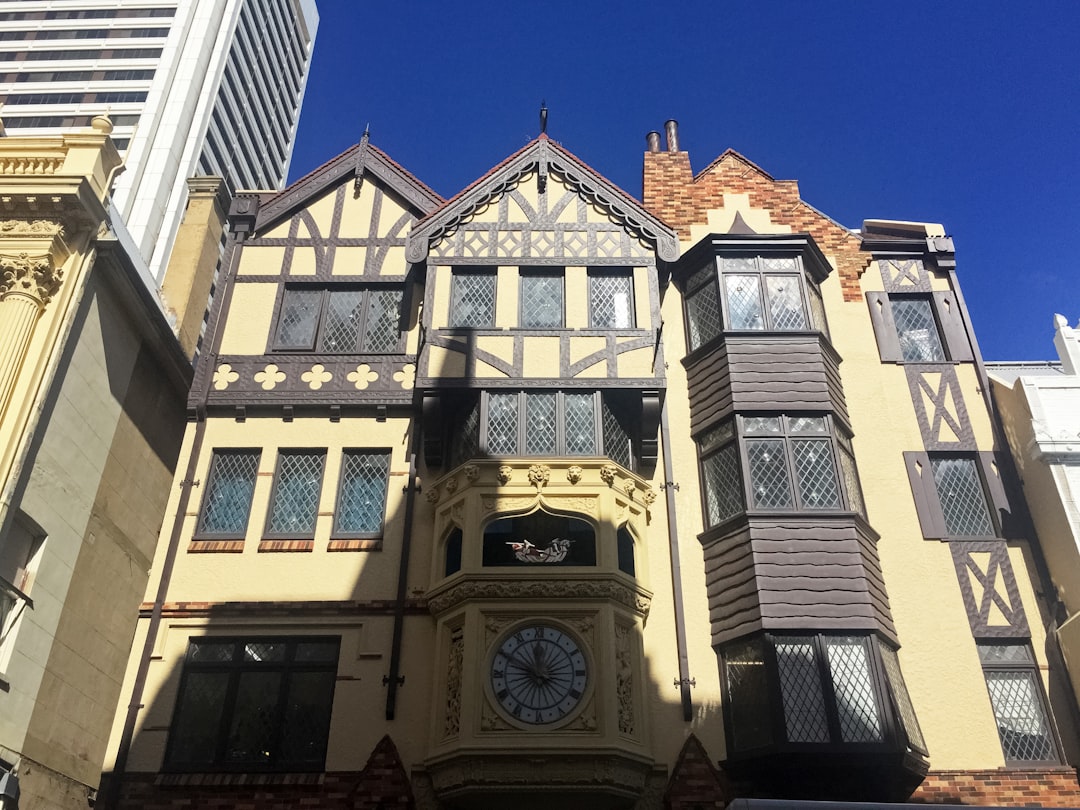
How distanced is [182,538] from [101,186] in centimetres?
605

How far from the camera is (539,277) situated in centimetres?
1786

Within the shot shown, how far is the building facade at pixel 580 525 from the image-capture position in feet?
43.7

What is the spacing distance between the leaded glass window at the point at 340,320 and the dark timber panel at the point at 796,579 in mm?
7649

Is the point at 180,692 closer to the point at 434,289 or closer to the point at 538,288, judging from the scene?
the point at 434,289

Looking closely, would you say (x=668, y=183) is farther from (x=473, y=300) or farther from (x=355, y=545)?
(x=355, y=545)

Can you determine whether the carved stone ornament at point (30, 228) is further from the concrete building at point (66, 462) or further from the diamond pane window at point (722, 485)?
the diamond pane window at point (722, 485)

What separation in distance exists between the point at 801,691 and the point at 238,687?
8.83 m

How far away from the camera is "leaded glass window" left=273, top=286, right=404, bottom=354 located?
17.7 m

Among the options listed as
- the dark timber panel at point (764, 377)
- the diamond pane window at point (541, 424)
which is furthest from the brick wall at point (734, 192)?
the diamond pane window at point (541, 424)

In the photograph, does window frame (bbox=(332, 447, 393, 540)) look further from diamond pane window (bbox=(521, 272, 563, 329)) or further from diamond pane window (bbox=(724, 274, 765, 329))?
diamond pane window (bbox=(724, 274, 765, 329))

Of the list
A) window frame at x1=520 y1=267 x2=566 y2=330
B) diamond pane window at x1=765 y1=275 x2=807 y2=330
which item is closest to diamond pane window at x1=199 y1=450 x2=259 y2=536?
window frame at x1=520 y1=267 x2=566 y2=330

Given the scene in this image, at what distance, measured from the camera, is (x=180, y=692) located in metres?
14.3

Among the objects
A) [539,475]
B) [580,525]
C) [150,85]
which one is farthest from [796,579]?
[150,85]

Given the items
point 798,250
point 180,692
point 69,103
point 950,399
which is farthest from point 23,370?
point 69,103
